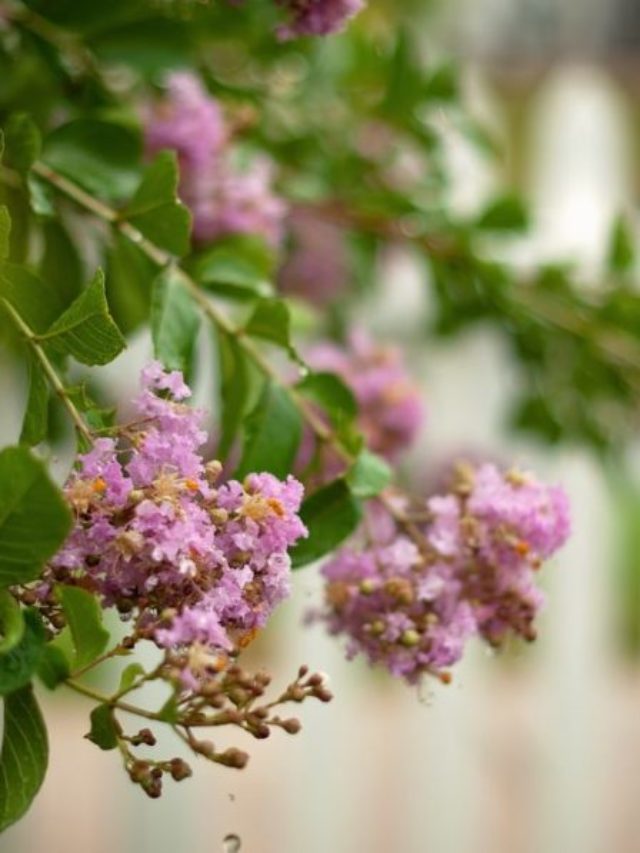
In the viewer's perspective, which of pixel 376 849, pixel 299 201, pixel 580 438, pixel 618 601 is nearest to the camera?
pixel 299 201

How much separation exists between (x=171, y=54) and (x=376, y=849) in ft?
3.64

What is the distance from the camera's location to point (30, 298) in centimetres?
43

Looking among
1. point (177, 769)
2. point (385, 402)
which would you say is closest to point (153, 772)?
point (177, 769)

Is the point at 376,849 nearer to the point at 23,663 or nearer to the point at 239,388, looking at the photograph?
the point at 239,388

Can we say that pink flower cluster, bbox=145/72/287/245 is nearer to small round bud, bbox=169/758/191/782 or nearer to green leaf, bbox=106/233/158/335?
green leaf, bbox=106/233/158/335

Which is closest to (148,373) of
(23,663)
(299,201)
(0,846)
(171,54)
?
(23,663)

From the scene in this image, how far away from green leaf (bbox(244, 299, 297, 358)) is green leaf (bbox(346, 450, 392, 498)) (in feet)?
0.15

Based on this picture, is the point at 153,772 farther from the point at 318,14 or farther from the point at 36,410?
the point at 318,14

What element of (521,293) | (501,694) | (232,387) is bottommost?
(501,694)

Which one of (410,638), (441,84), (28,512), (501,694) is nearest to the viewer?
(28,512)

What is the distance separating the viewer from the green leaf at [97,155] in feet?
1.77

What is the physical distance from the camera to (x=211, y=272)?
0.55m

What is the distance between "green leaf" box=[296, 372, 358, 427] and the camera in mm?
521

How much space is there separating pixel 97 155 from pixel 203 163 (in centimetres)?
9
